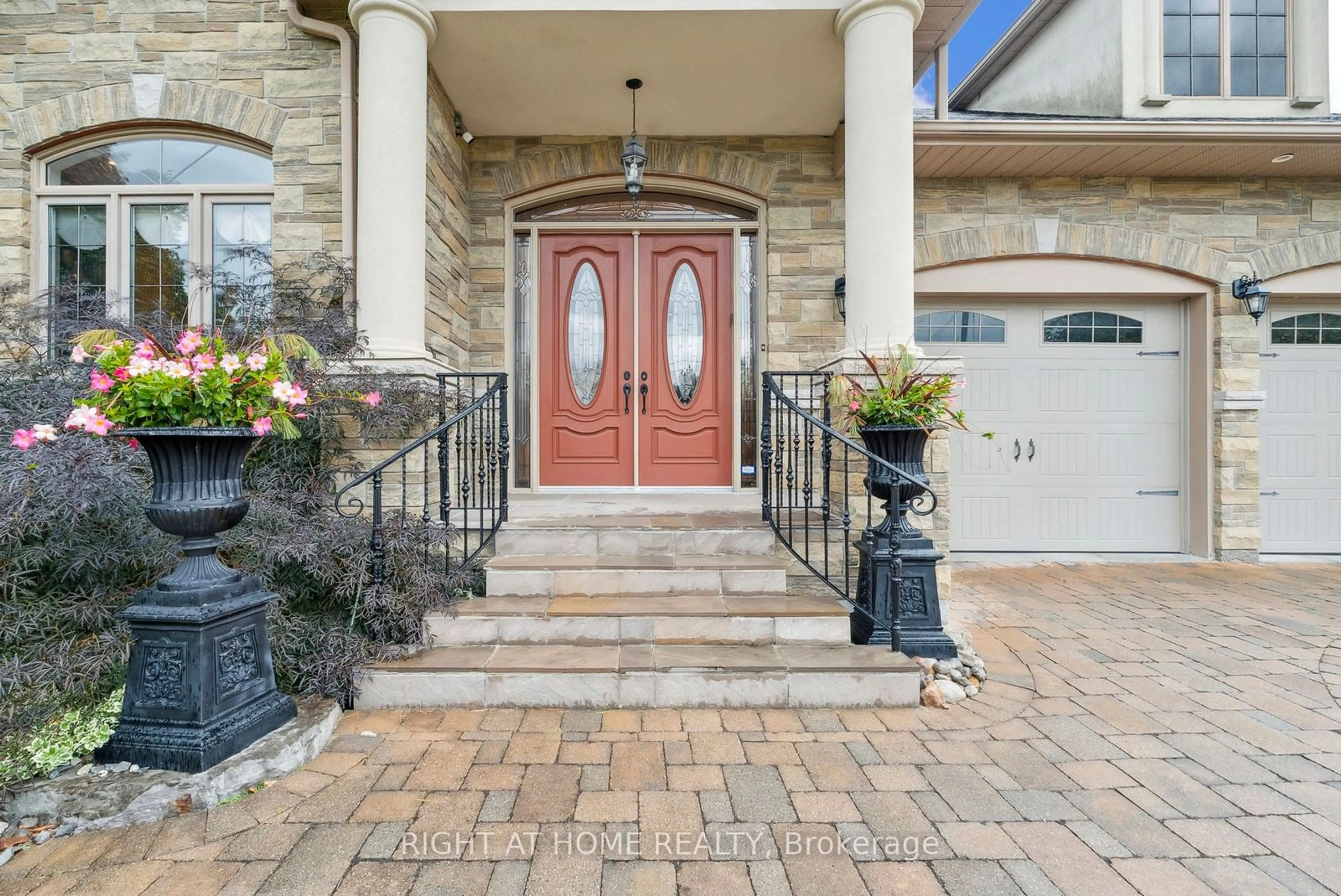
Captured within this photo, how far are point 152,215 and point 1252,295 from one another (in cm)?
770

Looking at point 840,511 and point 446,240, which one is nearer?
point 840,511

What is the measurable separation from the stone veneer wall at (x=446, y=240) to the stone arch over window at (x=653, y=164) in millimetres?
362

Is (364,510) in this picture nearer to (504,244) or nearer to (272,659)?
(272,659)

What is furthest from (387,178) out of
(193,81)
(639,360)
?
(639,360)

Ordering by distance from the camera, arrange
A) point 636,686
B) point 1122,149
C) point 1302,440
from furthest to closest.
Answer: point 1302,440 < point 1122,149 < point 636,686

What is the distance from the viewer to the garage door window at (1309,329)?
5.09m

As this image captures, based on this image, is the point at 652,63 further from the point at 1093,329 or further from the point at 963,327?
the point at 1093,329

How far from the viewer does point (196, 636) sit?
75.7 inches

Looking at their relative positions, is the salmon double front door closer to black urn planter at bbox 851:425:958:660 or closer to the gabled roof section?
black urn planter at bbox 851:425:958:660

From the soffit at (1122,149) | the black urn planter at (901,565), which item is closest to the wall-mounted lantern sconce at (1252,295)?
the soffit at (1122,149)

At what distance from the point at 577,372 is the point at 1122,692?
12.3ft

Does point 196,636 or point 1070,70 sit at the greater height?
point 1070,70

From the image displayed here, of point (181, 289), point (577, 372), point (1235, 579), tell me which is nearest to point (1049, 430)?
point (1235, 579)

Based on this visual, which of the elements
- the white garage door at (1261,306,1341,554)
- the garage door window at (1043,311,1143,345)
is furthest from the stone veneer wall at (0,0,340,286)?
the white garage door at (1261,306,1341,554)
